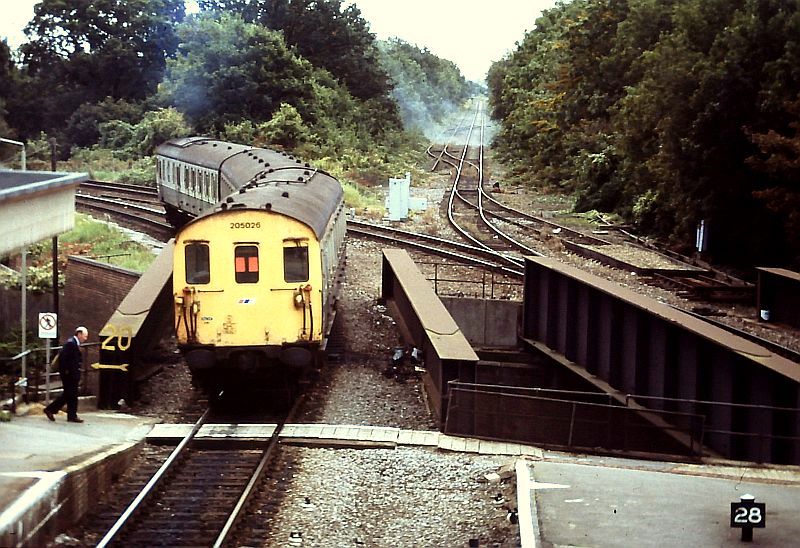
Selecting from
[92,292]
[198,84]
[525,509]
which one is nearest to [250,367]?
[525,509]

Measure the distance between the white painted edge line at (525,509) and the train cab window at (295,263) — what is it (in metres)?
3.93

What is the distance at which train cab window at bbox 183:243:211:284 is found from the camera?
45.1 ft

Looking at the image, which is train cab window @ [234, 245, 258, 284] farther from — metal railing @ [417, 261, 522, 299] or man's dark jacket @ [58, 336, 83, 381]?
metal railing @ [417, 261, 522, 299]

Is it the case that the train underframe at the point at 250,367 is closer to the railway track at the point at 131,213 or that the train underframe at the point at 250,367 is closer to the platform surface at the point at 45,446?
the platform surface at the point at 45,446

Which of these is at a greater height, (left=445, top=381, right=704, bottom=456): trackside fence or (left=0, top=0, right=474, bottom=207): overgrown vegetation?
(left=0, top=0, right=474, bottom=207): overgrown vegetation

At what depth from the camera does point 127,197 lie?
127 feet

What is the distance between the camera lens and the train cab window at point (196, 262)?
1375 cm

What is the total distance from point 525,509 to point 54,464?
14.0ft

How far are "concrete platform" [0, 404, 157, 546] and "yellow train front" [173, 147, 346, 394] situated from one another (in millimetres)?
1352

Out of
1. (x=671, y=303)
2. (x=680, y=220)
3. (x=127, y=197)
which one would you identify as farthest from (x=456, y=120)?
(x=671, y=303)

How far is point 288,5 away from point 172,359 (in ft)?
144

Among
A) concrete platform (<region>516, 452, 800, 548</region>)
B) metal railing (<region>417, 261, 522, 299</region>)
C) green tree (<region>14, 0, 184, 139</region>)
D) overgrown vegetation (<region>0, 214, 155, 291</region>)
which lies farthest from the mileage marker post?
green tree (<region>14, 0, 184, 139</region>)

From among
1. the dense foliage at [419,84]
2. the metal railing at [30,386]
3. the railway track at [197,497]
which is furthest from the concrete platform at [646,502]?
the dense foliage at [419,84]

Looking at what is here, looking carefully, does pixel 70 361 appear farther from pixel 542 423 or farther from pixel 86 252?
pixel 86 252
